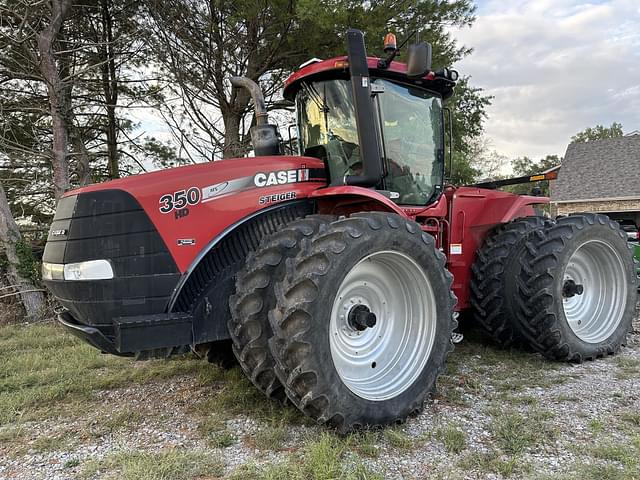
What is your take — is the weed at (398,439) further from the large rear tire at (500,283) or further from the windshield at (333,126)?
the large rear tire at (500,283)

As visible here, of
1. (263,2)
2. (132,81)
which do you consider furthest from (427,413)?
(132,81)

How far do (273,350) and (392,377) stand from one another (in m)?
0.97

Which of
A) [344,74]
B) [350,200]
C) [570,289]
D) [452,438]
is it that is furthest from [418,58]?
[570,289]

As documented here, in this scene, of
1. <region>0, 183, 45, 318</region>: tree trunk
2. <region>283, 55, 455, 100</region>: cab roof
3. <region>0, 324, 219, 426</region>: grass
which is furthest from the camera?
<region>0, 183, 45, 318</region>: tree trunk

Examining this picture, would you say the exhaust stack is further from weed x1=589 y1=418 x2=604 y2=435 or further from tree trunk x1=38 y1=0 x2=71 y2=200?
tree trunk x1=38 y1=0 x2=71 y2=200

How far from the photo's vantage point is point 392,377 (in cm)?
328

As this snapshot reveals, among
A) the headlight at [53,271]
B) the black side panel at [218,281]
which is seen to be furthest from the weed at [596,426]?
the headlight at [53,271]

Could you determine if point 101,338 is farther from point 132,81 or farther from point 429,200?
point 132,81

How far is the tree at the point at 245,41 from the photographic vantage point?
7998 millimetres

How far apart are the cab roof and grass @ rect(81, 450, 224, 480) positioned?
9.15 feet

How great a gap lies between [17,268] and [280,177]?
6555 millimetres

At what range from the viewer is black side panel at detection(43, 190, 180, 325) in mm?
2779

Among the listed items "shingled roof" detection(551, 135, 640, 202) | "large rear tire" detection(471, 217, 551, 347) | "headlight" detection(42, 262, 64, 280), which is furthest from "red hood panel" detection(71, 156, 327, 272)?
"shingled roof" detection(551, 135, 640, 202)

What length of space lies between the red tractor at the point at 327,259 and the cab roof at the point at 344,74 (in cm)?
1
